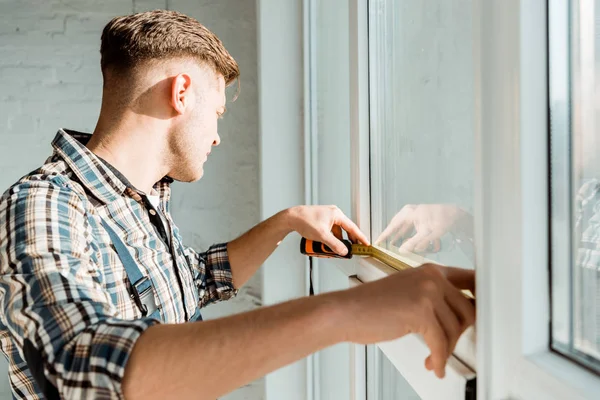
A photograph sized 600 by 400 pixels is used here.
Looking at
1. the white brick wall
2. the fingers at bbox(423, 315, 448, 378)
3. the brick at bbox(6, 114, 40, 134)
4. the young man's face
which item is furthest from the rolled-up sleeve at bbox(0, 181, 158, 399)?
the brick at bbox(6, 114, 40, 134)

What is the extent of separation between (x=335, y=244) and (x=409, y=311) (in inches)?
21.8

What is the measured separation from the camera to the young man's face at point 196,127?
3.65 feet

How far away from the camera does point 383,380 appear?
104 centimetres

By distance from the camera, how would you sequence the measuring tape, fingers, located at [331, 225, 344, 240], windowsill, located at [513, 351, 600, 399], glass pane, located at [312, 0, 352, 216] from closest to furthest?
windowsill, located at [513, 351, 600, 399] < the measuring tape < fingers, located at [331, 225, 344, 240] < glass pane, located at [312, 0, 352, 216]

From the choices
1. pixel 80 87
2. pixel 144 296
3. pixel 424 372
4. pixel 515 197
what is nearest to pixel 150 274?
pixel 144 296

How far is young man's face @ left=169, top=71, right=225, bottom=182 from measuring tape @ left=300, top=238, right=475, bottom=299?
0.30 meters

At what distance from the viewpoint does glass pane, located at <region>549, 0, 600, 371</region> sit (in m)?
0.39

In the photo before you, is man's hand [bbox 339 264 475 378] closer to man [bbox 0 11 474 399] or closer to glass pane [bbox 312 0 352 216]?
man [bbox 0 11 474 399]

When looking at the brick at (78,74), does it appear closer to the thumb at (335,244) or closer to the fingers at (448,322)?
the thumb at (335,244)

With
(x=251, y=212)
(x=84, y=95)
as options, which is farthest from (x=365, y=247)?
(x=84, y=95)

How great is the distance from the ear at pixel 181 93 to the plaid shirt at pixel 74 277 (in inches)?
7.4

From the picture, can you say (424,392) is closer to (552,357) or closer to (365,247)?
(552,357)

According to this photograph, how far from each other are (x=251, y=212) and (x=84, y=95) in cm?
76

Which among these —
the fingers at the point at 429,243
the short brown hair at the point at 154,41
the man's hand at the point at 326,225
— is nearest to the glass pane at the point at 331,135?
the man's hand at the point at 326,225
